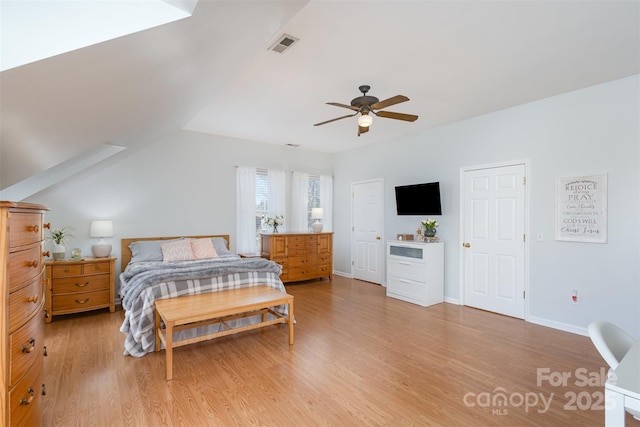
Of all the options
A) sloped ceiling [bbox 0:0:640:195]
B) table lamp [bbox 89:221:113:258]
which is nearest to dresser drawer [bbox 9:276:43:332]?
sloped ceiling [bbox 0:0:640:195]

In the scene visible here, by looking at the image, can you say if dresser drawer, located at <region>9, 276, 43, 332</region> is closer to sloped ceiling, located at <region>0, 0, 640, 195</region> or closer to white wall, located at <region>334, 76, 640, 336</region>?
sloped ceiling, located at <region>0, 0, 640, 195</region>

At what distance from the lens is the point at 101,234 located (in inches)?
168

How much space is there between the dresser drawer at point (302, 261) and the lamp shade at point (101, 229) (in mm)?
2943

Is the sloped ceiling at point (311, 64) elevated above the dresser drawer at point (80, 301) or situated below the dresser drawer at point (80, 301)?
above

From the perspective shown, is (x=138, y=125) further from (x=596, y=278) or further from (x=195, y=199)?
(x=596, y=278)

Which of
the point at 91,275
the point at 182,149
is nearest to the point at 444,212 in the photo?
the point at 182,149

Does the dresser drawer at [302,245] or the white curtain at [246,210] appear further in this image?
the dresser drawer at [302,245]

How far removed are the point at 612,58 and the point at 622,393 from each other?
315 cm

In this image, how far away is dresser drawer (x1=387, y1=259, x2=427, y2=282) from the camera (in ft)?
15.2

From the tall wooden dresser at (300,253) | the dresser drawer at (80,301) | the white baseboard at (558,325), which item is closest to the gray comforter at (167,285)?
the dresser drawer at (80,301)

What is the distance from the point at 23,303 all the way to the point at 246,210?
447 cm

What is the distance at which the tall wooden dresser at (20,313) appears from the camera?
1222 millimetres

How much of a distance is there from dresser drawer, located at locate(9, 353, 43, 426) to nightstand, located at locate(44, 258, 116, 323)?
270cm

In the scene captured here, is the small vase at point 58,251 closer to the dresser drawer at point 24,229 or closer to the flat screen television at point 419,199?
the dresser drawer at point 24,229
